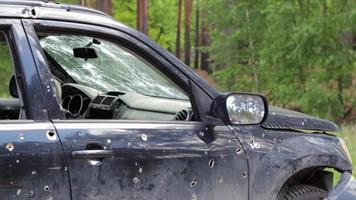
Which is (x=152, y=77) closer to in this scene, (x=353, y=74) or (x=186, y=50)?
(x=353, y=74)

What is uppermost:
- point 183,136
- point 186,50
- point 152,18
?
point 183,136

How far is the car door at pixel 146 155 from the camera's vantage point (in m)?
2.88

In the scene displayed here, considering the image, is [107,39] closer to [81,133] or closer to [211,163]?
[81,133]

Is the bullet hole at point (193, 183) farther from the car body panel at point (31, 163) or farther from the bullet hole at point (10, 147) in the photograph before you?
the bullet hole at point (10, 147)

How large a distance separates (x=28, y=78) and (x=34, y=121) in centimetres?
22

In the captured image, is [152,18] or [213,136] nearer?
[213,136]

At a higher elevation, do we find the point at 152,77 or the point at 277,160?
the point at 152,77

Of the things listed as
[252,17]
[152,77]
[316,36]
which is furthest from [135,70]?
[252,17]

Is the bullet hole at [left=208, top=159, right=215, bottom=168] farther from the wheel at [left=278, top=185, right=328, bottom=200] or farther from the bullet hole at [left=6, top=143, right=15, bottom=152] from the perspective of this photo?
the bullet hole at [left=6, top=143, right=15, bottom=152]

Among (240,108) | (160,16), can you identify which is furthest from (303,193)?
(160,16)

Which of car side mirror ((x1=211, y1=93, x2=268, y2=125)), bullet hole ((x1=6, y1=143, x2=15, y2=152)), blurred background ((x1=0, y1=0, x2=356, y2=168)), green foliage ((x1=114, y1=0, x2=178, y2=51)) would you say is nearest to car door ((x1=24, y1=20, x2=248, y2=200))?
car side mirror ((x1=211, y1=93, x2=268, y2=125))

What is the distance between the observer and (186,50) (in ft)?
167

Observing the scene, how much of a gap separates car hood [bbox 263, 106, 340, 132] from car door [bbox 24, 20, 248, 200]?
17.5 inches

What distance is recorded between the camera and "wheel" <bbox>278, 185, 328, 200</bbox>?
3812 millimetres
